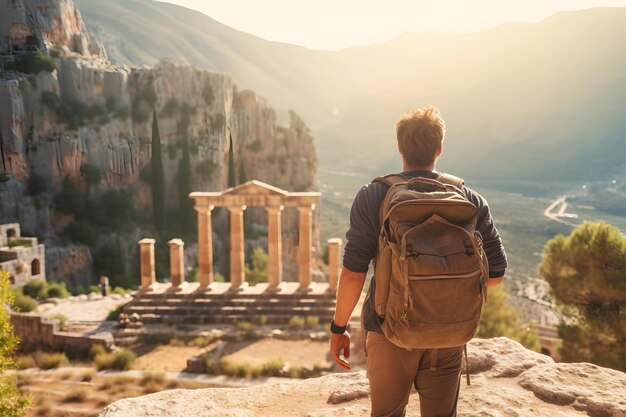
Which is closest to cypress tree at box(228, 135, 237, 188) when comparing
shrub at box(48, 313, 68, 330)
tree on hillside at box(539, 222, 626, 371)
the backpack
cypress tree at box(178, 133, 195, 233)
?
cypress tree at box(178, 133, 195, 233)

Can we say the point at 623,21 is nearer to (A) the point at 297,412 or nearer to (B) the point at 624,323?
(B) the point at 624,323

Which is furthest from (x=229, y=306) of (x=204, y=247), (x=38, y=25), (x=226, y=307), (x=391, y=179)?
(x=38, y=25)

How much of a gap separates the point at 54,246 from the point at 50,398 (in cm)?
3237

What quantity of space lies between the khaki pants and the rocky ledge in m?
1.24

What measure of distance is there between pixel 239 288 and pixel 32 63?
38649mm

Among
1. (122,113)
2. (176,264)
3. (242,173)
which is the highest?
(122,113)

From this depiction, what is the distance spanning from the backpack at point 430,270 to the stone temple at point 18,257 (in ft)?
101

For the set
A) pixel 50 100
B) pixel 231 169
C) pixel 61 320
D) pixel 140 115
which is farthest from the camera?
pixel 231 169

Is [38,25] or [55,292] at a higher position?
[38,25]

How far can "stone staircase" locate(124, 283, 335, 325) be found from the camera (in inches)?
916

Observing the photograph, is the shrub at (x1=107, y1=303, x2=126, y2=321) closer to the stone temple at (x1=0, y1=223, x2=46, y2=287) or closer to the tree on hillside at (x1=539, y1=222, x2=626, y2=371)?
the stone temple at (x1=0, y1=223, x2=46, y2=287)

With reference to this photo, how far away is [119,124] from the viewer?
53000mm

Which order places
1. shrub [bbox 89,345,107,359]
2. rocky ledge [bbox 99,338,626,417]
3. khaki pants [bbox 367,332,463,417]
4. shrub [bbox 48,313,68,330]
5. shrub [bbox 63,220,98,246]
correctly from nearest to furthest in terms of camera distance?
khaki pants [bbox 367,332,463,417] → rocky ledge [bbox 99,338,626,417] → shrub [bbox 89,345,107,359] → shrub [bbox 48,313,68,330] → shrub [bbox 63,220,98,246]

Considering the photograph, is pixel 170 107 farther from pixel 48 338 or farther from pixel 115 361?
pixel 115 361
